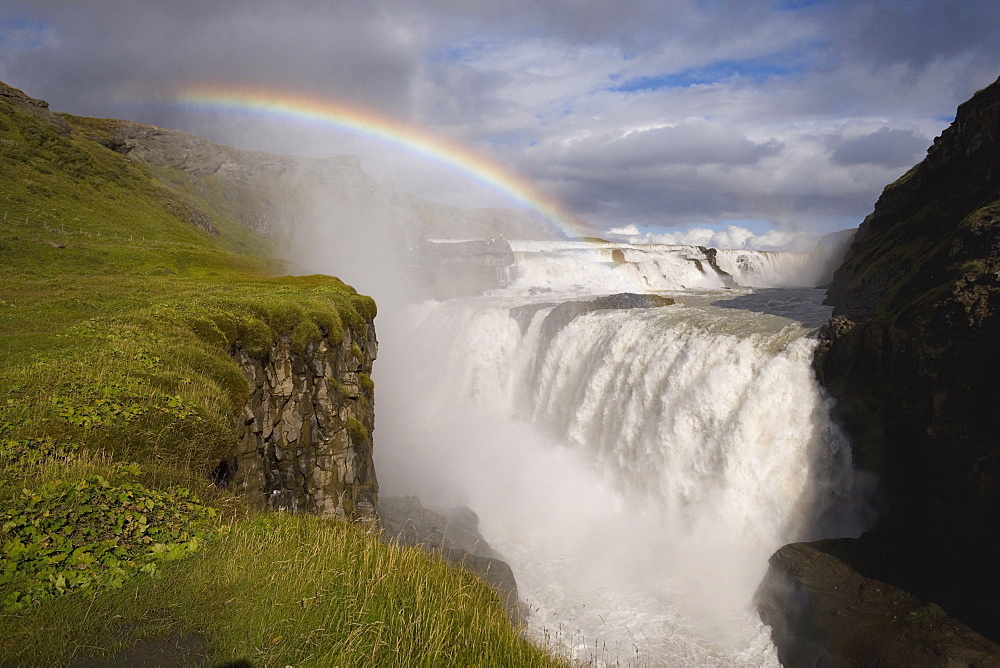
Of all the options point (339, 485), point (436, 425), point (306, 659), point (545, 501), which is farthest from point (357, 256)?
point (306, 659)

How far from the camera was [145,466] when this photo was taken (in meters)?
7.45

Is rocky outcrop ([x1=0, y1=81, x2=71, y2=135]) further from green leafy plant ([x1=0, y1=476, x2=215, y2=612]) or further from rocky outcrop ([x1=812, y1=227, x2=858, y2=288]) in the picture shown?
rocky outcrop ([x1=812, y1=227, x2=858, y2=288])

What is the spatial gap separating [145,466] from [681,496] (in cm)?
2289

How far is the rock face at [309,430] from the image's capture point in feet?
49.6

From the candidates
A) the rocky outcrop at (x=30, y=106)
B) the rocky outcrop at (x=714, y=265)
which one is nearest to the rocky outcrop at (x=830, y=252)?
the rocky outcrop at (x=714, y=265)

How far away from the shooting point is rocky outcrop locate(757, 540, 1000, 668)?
14.5 m

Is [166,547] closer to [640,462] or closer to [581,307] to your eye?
[640,462]

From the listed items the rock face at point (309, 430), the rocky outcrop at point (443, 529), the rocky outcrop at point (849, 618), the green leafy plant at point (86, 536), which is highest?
the green leafy plant at point (86, 536)

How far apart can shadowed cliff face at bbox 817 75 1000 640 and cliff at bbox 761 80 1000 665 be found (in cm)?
4

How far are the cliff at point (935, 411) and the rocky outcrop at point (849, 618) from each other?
113mm

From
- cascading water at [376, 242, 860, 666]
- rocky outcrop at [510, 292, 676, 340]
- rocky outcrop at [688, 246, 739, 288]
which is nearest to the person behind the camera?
cascading water at [376, 242, 860, 666]

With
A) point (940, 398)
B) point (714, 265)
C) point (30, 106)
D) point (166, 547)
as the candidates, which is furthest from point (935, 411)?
point (30, 106)

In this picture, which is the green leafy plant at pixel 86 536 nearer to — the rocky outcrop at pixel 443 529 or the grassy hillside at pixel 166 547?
the grassy hillside at pixel 166 547

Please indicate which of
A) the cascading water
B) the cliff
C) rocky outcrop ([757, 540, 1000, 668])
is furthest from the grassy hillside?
the cliff
